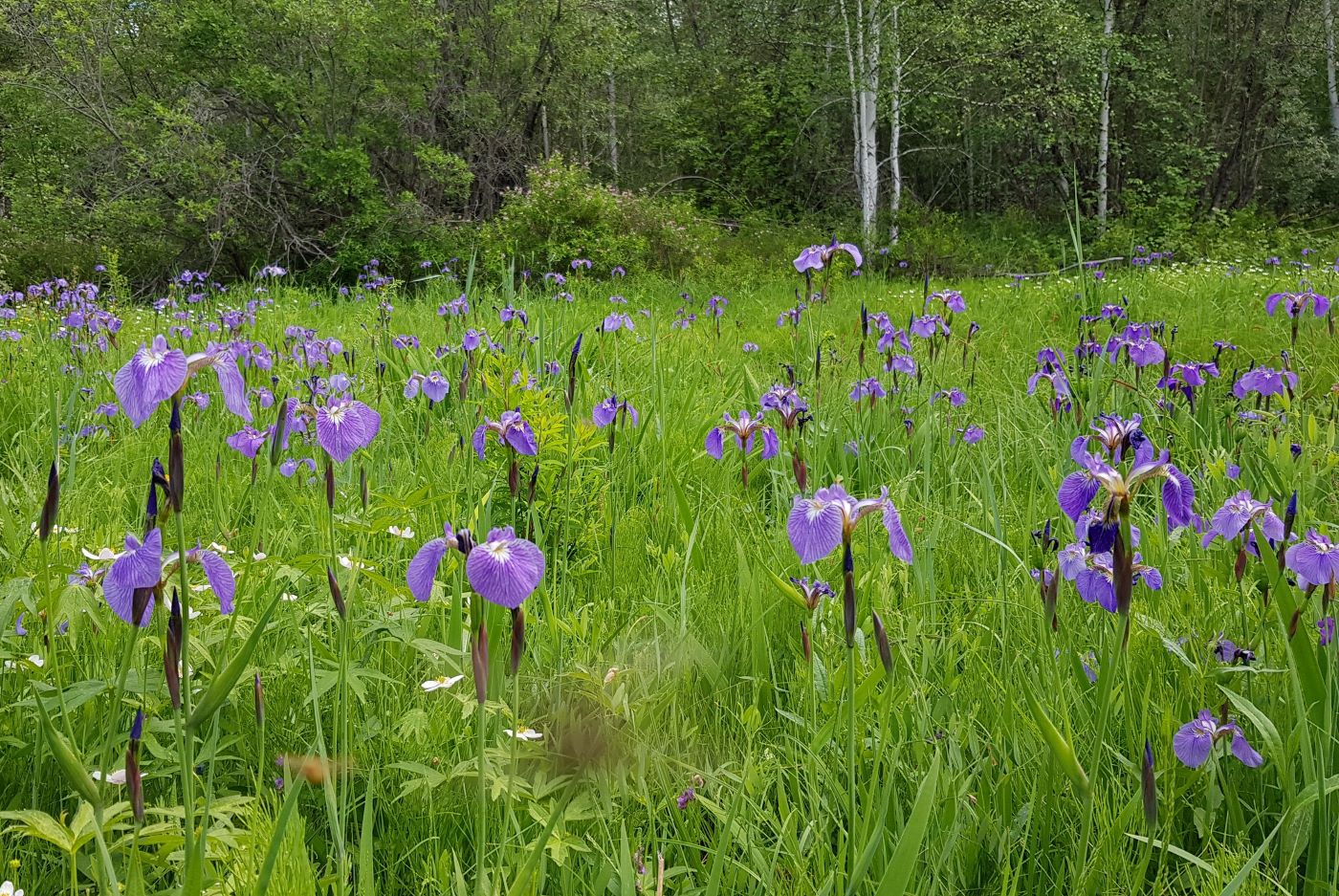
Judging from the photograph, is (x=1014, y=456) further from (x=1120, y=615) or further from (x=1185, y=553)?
(x=1120, y=615)

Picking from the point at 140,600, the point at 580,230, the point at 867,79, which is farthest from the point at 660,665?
the point at 867,79

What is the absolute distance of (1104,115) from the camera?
1623 centimetres

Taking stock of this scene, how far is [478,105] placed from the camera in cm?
1256

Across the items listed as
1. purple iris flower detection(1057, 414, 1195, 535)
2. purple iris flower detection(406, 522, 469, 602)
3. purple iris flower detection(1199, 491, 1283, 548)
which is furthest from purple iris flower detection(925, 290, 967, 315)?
purple iris flower detection(406, 522, 469, 602)

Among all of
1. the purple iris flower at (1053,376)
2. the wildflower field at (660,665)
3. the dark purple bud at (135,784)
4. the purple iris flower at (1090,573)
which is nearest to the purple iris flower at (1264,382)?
the wildflower field at (660,665)

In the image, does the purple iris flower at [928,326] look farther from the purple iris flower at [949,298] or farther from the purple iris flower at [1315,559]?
the purple iris flower at [1315,559]

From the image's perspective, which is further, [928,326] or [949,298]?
[928,326]

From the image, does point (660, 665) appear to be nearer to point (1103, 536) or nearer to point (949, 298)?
point (1103, 536)

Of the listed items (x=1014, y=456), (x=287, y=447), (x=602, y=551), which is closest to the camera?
(x=602, y=551)

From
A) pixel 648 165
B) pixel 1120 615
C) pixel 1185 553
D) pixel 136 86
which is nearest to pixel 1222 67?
pixel 648 165

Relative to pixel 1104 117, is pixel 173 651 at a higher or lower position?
lower

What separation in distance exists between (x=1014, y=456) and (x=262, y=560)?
2058 millimetres

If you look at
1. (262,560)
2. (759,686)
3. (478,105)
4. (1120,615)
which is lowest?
(759,686)

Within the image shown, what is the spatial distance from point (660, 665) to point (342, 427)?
0.73 meters
